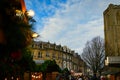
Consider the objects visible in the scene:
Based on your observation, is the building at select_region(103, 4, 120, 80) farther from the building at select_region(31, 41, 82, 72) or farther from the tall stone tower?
A: the building at select_region(31, 41, 82, 72)

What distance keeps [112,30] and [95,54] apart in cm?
1258

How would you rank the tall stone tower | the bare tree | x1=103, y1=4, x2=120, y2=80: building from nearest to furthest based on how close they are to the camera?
x1=103, y1=4, x2=120, y2=80: building < the tall stone tower < the bare tree

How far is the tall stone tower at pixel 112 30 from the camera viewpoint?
5626 cm

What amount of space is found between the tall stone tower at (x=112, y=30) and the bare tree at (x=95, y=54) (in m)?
8.74

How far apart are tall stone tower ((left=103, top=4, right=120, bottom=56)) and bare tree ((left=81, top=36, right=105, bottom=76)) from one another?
8.74 metres

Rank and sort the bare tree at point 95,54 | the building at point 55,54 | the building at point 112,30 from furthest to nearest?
the building at point 55,54
the bare tree at point 95,54
the building at point 112,30

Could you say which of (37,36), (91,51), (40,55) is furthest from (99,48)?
(37,36)

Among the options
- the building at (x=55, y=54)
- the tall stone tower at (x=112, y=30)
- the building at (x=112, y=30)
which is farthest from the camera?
the building at (x=55, y=54)

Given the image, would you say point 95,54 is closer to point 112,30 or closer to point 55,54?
point 112,30

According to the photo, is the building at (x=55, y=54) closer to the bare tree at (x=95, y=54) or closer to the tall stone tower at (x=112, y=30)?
the bare tree at (x=95, y=54)

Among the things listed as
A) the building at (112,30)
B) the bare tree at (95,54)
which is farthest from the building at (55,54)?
the building at (112,30)

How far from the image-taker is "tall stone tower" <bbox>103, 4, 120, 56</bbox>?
5626 centimetres

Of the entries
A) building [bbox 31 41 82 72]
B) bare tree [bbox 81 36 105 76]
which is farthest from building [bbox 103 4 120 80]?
building [bbox 31 41 82 72]

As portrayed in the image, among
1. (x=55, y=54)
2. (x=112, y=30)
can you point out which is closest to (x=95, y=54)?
(x=112, y=30)
